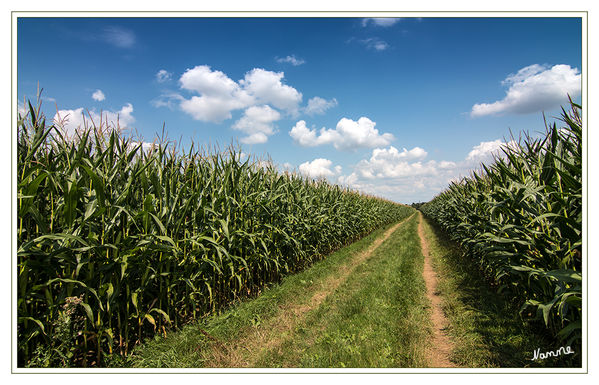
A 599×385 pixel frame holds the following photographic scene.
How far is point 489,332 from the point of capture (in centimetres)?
378

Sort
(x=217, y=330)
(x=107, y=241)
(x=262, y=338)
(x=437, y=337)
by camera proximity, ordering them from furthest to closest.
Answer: (x=217, y=330), (x=437, y=337), (x=262, y=338), (x=107, y=241)

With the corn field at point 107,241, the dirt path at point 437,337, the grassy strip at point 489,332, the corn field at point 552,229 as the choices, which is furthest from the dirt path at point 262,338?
the corn field at point 552,229

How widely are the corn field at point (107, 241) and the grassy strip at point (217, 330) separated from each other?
0.73 ft

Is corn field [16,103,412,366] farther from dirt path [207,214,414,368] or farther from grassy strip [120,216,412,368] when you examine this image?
dirt path [207,214,414,368]

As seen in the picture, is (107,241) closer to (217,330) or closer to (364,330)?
(217,330)

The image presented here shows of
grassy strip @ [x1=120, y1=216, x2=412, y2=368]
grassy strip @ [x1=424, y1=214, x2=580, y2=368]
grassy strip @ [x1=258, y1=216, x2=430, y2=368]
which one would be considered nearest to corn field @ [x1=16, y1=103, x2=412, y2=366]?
grassy strip @ [x1=120, y1=216, x2=412, y2=368]

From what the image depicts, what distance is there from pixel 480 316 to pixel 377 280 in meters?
2.32

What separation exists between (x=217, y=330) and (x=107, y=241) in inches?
79.4

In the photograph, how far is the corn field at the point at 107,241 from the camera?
8.24ft

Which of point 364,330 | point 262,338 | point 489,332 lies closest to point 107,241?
point 262,338

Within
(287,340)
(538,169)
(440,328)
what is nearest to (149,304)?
(287,340)

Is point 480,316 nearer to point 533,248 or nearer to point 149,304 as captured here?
point 533,248

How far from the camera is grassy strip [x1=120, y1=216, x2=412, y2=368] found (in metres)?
3.12

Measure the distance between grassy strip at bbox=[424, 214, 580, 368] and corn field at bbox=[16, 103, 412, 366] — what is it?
11.6ft
